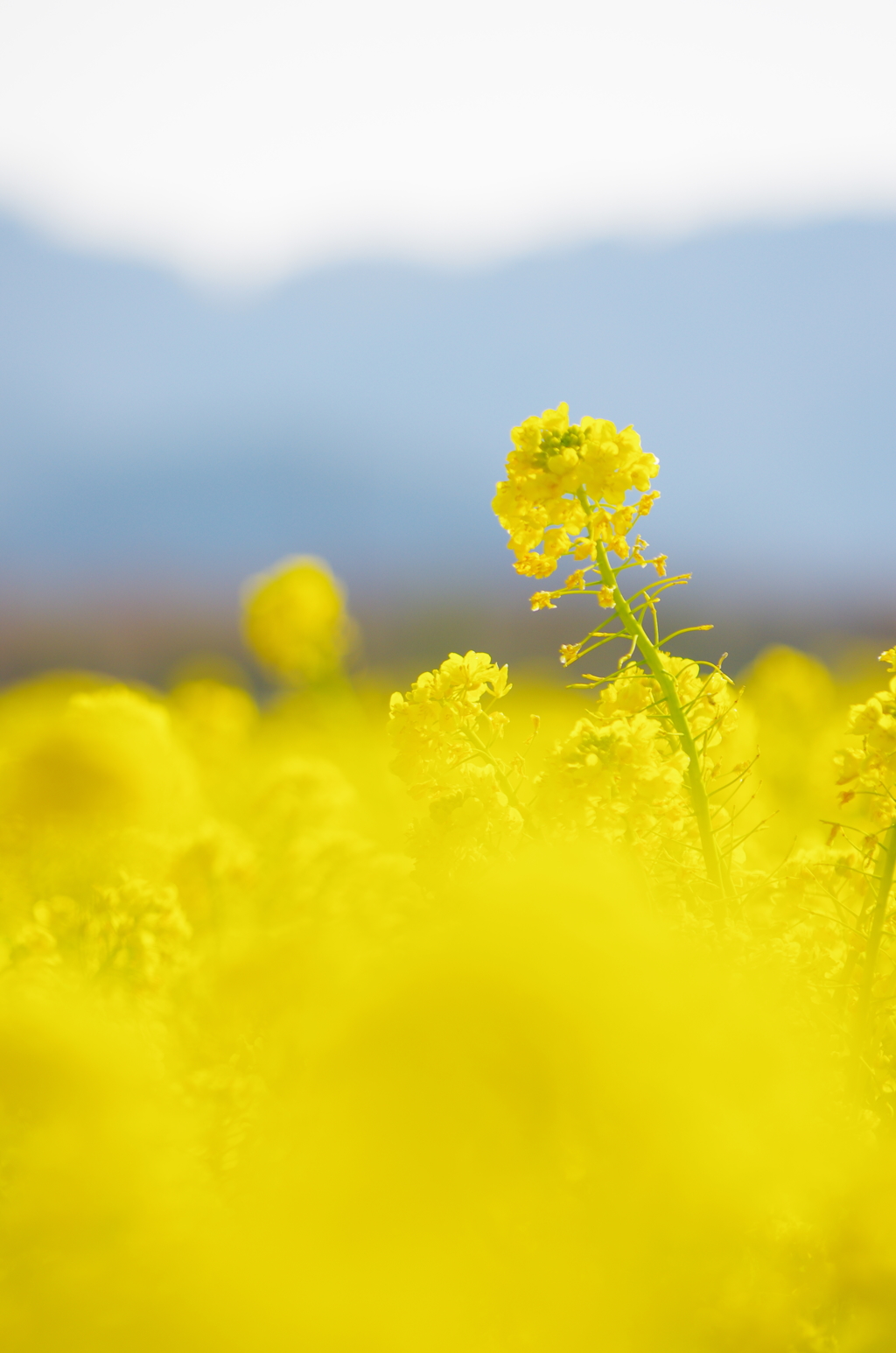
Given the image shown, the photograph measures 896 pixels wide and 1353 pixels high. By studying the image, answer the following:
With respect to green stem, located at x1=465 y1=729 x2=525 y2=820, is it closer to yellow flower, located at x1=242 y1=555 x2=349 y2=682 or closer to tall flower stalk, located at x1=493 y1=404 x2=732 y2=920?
tall flower stalk, located at x1=493 y1=404 x2=732 y2=920

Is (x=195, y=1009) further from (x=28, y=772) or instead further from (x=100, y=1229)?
(x=28, y=772)

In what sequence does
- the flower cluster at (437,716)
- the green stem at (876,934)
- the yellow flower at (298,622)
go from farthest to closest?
the yellow flower at (298,622) → the flower cluster at (437,716) → the green stem at (876,934)

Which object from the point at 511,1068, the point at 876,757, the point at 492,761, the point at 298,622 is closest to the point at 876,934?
the point at 876,757

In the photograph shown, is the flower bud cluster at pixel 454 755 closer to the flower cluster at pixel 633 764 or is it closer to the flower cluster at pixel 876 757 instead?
the flower cluster at pixel 633 764

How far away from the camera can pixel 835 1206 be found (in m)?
0.48

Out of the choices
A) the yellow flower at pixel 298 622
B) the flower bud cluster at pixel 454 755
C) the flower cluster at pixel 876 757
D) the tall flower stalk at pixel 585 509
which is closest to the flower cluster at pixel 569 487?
the tall flower stalk at pixel 585 509

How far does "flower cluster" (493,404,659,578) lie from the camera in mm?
738

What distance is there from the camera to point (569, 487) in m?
0.74

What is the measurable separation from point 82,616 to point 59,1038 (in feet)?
18.0

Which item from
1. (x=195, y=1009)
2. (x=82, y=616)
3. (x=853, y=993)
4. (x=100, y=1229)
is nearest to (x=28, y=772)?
(x=195, y=1009)

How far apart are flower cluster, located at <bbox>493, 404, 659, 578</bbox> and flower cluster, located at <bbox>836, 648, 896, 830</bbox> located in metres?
0.23

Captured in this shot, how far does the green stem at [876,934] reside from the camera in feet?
2.24

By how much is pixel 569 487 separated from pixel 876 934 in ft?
1.32

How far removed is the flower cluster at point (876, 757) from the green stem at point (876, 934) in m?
0.03
